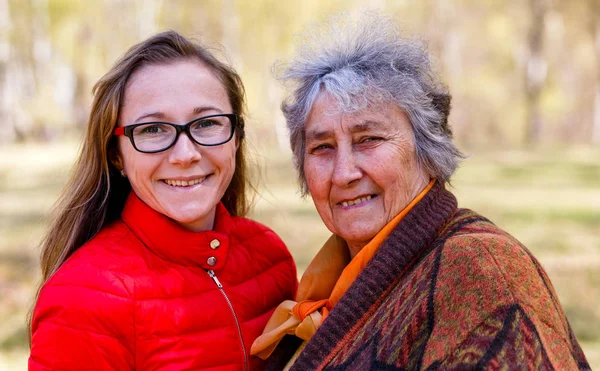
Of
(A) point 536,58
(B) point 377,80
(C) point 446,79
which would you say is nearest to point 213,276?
(B) point 377,80

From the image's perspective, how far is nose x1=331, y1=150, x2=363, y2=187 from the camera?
2.36m

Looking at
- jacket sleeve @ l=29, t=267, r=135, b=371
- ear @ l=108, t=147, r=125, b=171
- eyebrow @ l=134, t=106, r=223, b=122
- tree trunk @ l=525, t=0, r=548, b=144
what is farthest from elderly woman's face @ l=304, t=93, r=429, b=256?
tree trunk @ l=525, t=0, r=548, b=144

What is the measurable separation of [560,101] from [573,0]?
3.48m

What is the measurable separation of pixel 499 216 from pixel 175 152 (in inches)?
303

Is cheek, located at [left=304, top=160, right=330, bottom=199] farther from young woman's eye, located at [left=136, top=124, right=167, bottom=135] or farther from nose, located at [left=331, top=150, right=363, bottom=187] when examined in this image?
young woman's eye, located at [left=136, top=124, right=167, bottom=135]

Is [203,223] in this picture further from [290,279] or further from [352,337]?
[352,337]

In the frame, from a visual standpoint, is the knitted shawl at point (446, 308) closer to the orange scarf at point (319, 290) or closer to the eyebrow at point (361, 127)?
the orange scarf at point (319, 290)

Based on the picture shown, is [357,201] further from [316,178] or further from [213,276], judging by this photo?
[213,276]

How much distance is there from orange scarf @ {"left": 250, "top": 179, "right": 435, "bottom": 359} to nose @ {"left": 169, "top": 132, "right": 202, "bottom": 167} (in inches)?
24.4

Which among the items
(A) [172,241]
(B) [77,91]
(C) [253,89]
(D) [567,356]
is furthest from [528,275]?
(B) [77,91]

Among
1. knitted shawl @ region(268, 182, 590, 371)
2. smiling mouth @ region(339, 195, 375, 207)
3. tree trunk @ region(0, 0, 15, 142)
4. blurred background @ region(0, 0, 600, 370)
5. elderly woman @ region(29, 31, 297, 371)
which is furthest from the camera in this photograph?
tree trunk @ region(0, 0, 15, 142)

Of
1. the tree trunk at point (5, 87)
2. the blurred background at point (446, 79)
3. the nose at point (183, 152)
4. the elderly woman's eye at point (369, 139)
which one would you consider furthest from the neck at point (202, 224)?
the tree trunk at point (5, 87)

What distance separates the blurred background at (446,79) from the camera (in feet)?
27.7

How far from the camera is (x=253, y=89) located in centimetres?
2300
